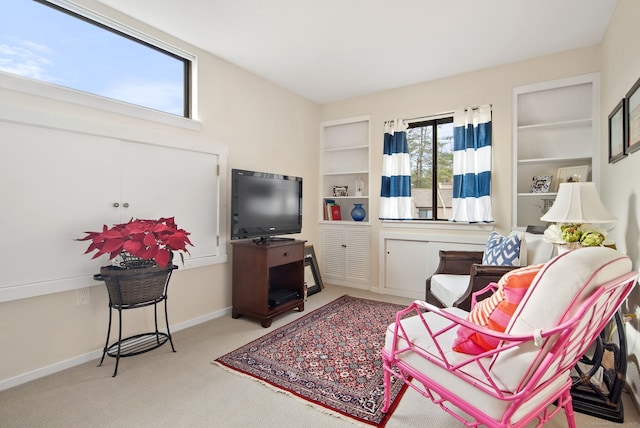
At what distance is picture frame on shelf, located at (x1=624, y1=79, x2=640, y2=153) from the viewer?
1.85 metres

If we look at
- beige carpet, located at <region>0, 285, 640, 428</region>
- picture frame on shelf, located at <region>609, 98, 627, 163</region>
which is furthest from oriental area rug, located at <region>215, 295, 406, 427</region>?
picture frame on shelf, located at <region>609, 98, 627, 163</region>

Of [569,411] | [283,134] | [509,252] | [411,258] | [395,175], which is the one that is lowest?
[569,411]

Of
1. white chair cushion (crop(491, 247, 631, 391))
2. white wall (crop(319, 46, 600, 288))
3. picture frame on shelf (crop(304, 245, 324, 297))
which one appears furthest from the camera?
picture frame on shelf (crop(304, 245, 324, 297))

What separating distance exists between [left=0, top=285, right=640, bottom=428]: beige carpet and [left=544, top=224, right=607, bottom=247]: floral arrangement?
3.00 ft

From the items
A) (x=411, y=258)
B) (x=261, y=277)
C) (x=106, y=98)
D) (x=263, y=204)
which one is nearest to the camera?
(x=106, y=98)

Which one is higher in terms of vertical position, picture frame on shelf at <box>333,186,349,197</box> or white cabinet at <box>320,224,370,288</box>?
picture frame on shelf at <box>333,186,349,197</box>

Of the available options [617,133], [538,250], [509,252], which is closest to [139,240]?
[509,252]

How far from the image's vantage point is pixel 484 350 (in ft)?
4.25

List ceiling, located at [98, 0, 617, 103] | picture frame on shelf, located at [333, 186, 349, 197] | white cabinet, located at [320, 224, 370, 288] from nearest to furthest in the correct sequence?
ceiling, located at [98, 0, 617, 103]
white cabinet, located at [320, 224, 370, 288]
picture frame on shelf, located at [333, 186, 349, 197]

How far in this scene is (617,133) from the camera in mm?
2297

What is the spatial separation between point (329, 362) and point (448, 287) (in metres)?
1.12

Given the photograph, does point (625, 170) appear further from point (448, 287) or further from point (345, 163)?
point (345, 163)

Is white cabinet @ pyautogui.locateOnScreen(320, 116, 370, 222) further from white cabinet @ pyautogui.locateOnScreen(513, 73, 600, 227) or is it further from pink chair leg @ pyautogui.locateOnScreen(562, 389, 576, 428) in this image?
pink chair leg @ pyautogui.locateOnScreen(562, 389, 576, 428)

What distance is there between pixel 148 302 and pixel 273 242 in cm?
123
